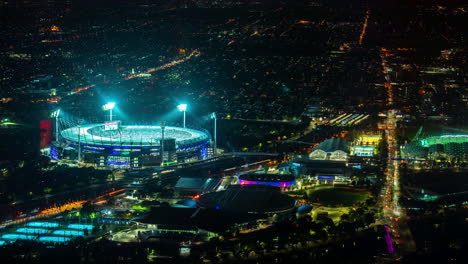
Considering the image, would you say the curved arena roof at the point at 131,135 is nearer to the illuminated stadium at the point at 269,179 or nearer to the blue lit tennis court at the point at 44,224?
the illuminated stadium at the point at 269,179

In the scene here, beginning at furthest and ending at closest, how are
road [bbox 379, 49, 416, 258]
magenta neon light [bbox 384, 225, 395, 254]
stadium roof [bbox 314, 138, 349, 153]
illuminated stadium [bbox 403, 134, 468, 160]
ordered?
illuminated stadium [bbox 403, 134, 468, 160] < stadium roof [bbox 314, 138, 349, 153] < road [bbox 379, 49, 416, 258] < magenta neon light [bbox 384, 225, 395, 254]

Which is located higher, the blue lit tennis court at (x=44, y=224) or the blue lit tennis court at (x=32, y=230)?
the blue lit tennis court at (x=44, y=224)

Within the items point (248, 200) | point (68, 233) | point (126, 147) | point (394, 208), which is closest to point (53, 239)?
point (68, 233)

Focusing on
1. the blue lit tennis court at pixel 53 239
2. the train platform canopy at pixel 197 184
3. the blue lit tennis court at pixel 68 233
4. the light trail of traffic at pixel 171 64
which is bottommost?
the blue lit tennis court at pixel 53 239

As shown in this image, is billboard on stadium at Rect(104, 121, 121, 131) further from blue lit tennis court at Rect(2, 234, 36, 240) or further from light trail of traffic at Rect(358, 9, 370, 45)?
light trail of traffic at Rect(358, 9, 370, 45)

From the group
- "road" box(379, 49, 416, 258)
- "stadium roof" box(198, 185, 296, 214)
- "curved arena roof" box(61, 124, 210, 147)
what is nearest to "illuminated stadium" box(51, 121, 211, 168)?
"curved arena roof" box(61, 124, 210, 147)

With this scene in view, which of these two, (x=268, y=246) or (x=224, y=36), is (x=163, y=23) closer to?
(x=224, y=36)

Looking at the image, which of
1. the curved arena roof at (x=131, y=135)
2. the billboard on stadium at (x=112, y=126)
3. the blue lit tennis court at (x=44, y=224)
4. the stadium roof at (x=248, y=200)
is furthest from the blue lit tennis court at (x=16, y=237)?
the billboard on stadium at (x=112, y=126)

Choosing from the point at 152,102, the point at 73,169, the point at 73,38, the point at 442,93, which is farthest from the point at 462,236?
the point at 73,38
